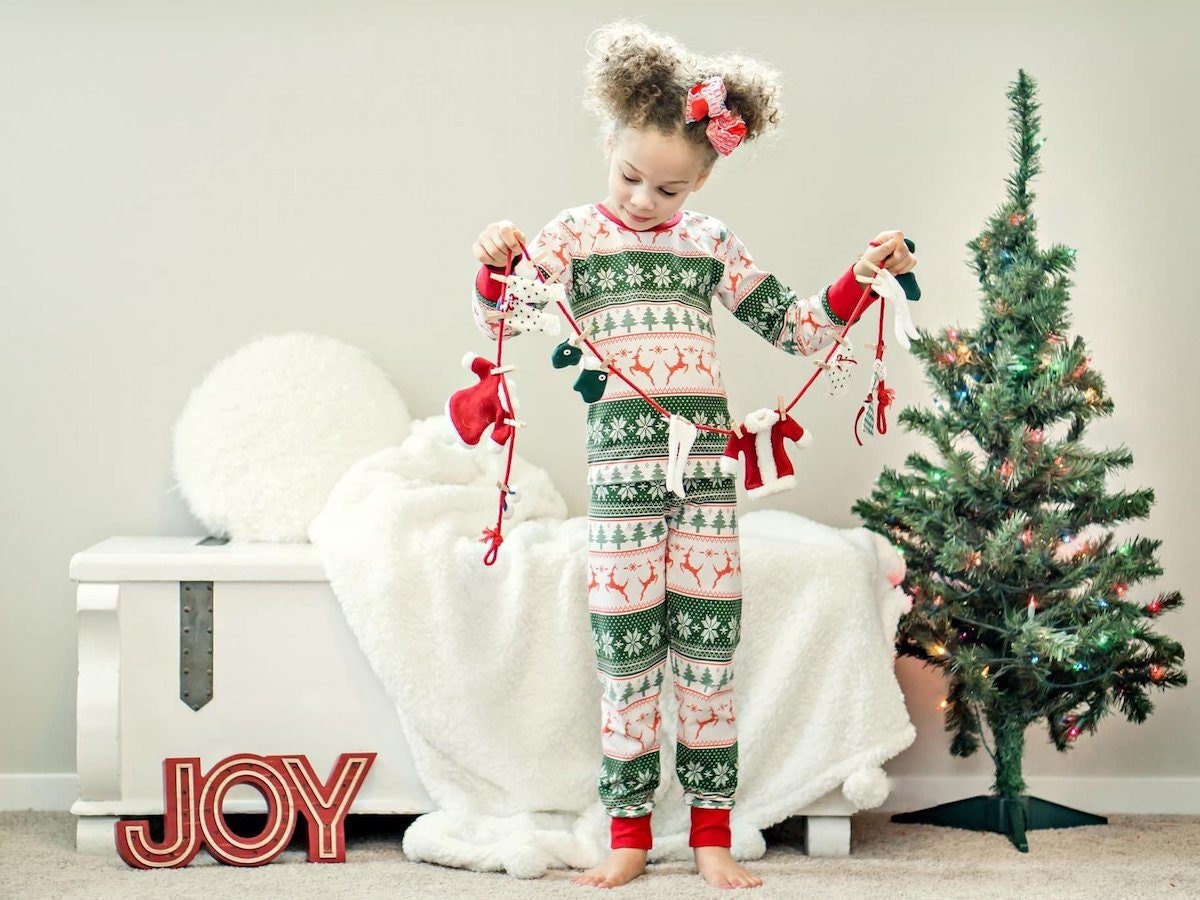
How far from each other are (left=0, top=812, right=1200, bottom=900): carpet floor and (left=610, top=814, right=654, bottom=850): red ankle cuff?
0.19 feet

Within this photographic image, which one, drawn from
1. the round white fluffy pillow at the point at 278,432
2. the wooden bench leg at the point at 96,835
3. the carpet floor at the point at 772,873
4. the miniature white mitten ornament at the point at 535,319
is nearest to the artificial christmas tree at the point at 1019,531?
the carpet floor at the point at 772,873

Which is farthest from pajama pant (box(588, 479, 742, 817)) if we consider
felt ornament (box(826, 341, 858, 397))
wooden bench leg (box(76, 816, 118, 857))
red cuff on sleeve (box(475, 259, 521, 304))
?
wooden bench leg (box(76, 816, 118, 857))

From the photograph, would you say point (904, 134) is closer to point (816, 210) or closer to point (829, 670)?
point (816, 210)

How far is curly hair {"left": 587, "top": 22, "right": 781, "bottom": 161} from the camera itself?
1.91 meters

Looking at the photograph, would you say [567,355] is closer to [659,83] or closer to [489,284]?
[489,284]

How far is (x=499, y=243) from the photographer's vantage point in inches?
74.9

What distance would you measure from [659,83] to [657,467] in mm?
576

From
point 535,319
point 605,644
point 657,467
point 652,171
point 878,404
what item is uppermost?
point 652,171

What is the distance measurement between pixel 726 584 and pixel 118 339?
1.39 meters

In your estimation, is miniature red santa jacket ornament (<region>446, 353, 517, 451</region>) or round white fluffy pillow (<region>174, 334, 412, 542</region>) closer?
miniature red santa jacket ornament (<region>446, 353, 517, 451</region>)

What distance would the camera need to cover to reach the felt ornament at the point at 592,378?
197 cm

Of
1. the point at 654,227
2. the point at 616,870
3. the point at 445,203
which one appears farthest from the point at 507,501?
the point at 445,203

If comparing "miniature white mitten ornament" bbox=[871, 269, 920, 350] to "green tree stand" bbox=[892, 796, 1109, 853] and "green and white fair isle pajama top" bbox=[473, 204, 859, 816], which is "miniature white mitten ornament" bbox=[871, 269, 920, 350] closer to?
"green and white fair isle pajama top" bbox=[473, 204, 859, 816]

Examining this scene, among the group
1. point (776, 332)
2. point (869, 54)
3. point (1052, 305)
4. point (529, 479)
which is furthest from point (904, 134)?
point (529, 479)
